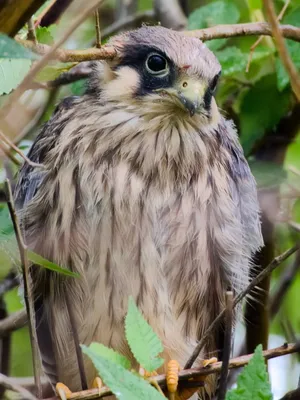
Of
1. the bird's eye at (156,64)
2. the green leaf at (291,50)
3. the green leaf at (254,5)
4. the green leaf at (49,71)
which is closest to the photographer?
the green leaf at (49,71)

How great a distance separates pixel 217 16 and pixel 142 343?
68.0 inches

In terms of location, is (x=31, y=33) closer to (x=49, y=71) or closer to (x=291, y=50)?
(x=49, y=71)

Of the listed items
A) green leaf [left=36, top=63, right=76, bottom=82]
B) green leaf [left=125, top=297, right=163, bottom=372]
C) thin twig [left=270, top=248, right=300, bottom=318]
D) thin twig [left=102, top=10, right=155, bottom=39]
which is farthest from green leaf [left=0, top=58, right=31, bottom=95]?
thin twig [left=102, top=10, right=155, bottom=39]

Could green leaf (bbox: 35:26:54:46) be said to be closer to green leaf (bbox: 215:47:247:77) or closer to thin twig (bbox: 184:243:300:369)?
green leaf (bbox: 215:47:247:77)

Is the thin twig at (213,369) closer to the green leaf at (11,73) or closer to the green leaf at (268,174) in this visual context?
the green leaf at (11,73)

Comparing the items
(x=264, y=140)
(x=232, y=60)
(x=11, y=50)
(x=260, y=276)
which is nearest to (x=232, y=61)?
(x=232, y=60)

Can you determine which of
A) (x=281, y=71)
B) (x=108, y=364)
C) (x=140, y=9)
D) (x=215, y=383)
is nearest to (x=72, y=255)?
(x=215, y=383)

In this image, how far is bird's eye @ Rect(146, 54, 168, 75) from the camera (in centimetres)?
255

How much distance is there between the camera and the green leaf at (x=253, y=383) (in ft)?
4.90

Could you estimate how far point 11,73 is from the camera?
79.9 inches

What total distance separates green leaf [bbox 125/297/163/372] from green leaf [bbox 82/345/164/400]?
119mm

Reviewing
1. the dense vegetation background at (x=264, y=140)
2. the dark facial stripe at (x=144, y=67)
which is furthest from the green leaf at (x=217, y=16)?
the dark facial stripe at (x=144, y=67)

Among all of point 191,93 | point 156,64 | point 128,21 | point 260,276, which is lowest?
point 260,276

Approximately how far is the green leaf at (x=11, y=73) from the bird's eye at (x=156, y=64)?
2.01 ft
